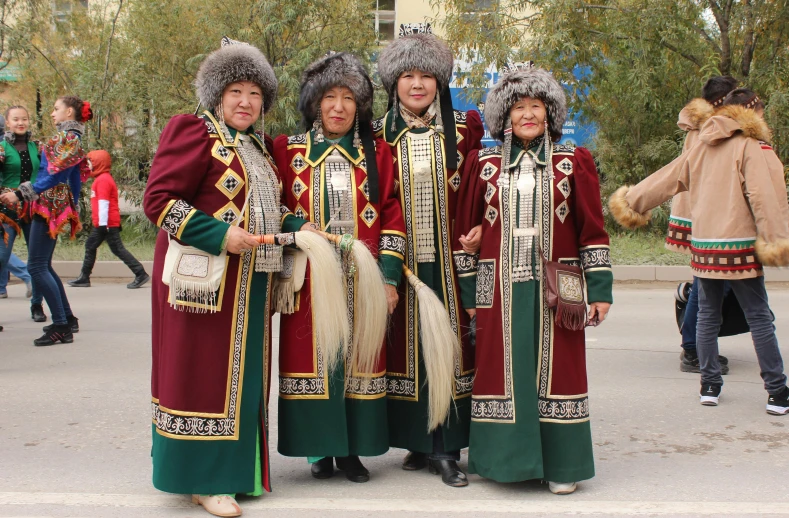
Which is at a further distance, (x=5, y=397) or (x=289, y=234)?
(x=5, y=397)

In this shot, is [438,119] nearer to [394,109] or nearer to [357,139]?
[394,109]

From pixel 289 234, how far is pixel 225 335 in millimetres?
508

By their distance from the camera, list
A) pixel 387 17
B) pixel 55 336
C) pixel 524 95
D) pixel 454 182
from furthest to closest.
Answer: pixel 387 17
pixel 55 336
pixel 454 182
pixel 524 95

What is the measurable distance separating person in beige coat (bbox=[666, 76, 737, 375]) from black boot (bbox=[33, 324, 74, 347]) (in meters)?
5.05

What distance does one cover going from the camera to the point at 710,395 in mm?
5871

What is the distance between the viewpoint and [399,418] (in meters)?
4.42

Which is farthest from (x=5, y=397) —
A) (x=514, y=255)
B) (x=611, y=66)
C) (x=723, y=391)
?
(x=611, y=66)

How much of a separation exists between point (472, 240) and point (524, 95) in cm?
70

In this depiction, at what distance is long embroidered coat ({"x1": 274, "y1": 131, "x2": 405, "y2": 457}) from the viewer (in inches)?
162

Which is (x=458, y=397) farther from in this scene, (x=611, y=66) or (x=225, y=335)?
(x=611, y=66)

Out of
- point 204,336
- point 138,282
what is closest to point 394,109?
point 204,336

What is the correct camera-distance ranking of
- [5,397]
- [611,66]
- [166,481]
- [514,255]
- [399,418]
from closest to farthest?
[166,481] < [514,255] < [399,418] < [5,397] < [611,66]

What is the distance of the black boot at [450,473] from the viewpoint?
14.0 feet

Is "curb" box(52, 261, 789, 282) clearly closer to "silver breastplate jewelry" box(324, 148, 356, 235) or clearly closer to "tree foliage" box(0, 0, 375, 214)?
"tree foliage" box(0, 0, 375, 214)
